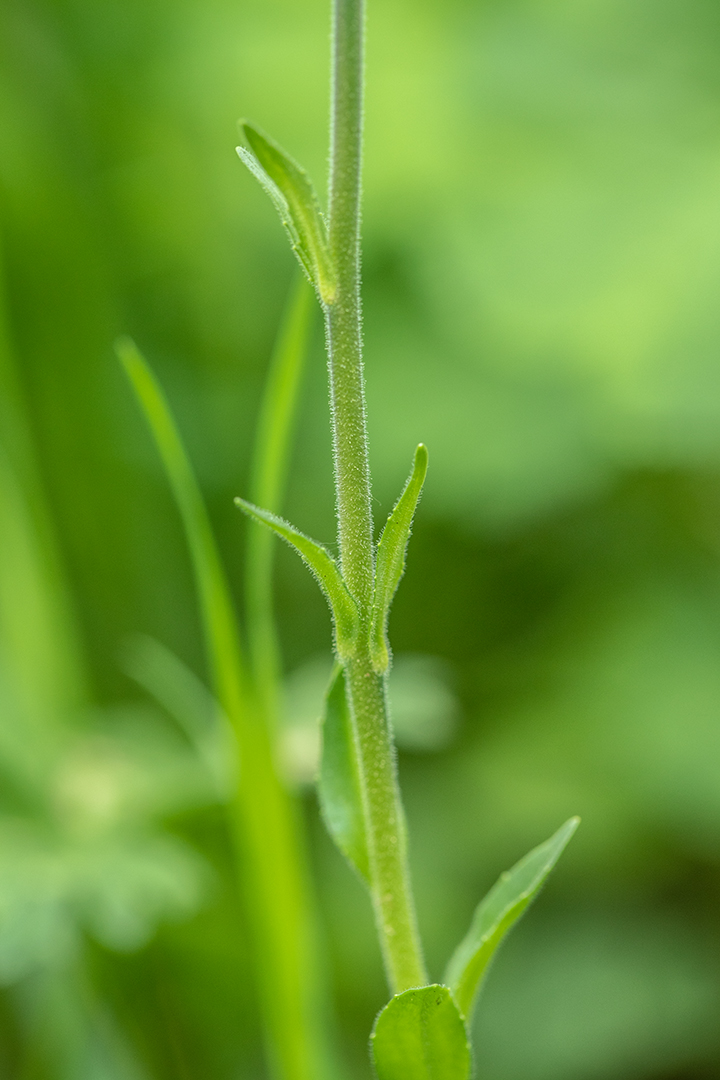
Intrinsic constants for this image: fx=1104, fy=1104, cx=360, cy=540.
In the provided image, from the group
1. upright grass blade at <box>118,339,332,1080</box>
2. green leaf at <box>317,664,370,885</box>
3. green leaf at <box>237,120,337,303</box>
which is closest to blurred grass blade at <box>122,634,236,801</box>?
upright grass blade at <box>118,339,332,1080</box>

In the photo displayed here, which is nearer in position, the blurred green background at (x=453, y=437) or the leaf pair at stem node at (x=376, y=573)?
the leaf pair at stem node at (x=376, y=573)

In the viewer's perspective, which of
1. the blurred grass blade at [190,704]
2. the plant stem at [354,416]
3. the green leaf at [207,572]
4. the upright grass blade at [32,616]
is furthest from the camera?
the upright grass blade at [32,616]

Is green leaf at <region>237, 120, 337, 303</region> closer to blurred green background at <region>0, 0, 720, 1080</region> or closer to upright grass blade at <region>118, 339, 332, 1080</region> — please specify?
upright grass blade at <region>118, 339, 332, 1080</region>

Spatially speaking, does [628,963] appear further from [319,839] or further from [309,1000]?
[309,1000]

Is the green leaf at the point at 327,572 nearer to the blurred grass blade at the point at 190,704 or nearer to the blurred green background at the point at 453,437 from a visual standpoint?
the blurred grass blade at the point at 190,704

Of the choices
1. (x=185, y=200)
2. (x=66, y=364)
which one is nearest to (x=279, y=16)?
(x=185, y=200)

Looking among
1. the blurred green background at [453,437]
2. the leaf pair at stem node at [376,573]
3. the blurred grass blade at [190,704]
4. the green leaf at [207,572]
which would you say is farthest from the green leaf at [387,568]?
the blurred green background at [453,437]

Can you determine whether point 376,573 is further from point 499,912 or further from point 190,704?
point 190,704
